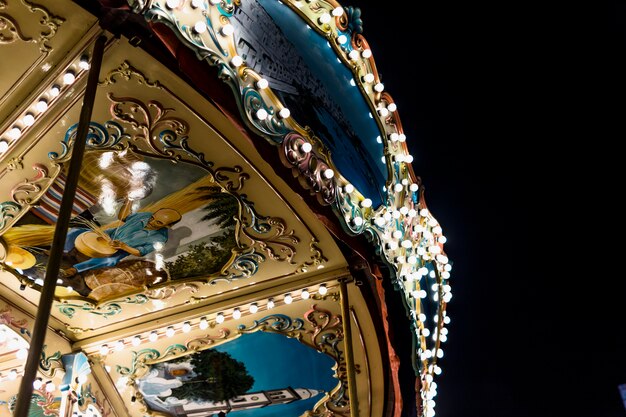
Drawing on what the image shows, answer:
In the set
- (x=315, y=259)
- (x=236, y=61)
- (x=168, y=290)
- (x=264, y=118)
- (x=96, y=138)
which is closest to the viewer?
(x=236, y=61)

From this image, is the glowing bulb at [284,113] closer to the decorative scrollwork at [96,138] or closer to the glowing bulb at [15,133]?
the decorative scrollwork at [96,138]

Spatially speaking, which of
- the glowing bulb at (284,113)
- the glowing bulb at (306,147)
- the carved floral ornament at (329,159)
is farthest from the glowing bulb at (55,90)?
the glowing bulb at (306,147)

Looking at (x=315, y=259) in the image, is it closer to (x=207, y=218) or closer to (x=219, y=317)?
(x=207, y=218)

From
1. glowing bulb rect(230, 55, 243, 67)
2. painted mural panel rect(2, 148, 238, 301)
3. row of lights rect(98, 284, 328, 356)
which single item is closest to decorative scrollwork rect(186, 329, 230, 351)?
row of lights rect(98, 284, 328, 356)

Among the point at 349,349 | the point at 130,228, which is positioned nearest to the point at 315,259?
the point at 349,349

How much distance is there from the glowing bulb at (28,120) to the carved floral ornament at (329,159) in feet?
4.22

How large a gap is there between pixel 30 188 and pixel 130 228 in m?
0.79

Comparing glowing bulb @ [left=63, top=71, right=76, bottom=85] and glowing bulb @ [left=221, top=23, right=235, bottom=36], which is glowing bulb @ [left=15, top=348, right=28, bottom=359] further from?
glowing bulb @ [left=221, top=23, right=235, bottom=36]

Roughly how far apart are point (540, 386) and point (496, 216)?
4.99 m

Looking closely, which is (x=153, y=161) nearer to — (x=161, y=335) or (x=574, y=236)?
(x=161, y=335)

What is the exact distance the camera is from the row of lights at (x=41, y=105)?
135 inches

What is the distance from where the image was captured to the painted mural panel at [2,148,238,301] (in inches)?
166

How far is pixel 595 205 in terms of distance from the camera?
1123cm

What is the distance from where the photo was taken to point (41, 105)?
3582mm
